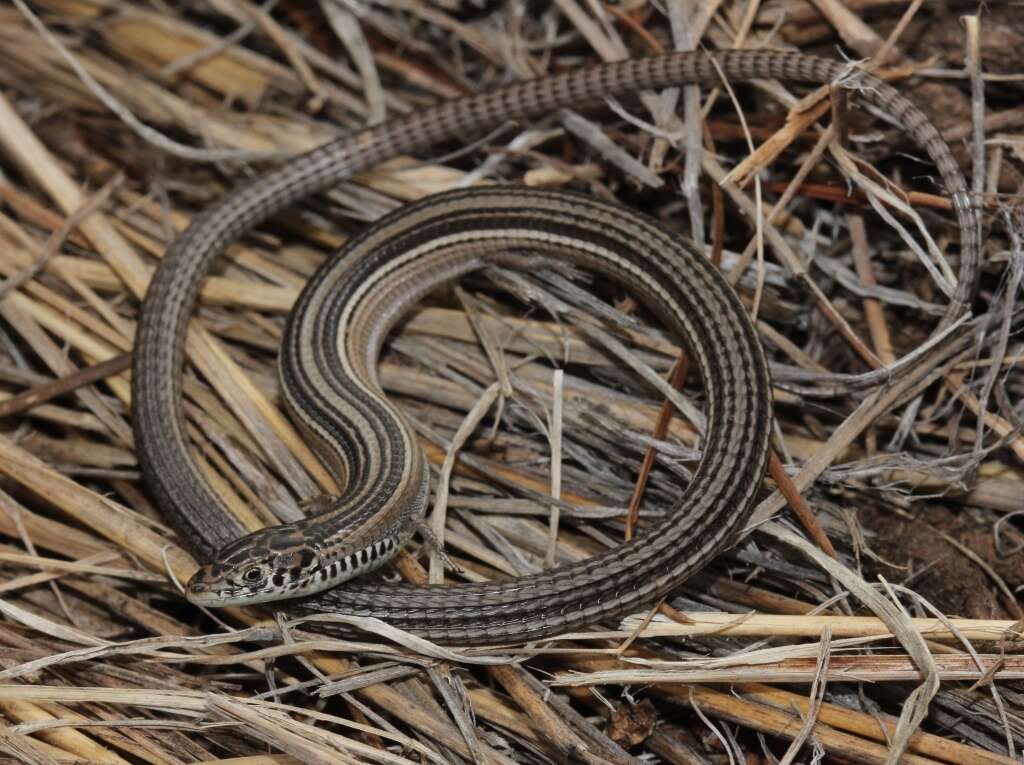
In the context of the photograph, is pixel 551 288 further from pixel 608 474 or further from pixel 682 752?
pixel 682 752

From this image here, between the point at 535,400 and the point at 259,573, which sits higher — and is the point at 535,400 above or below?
above

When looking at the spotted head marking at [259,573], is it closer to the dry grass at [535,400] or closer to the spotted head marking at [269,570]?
the spotted head marking at [269,570]

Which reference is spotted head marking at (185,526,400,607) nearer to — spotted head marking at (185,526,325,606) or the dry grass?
spotted head marking at (185,526,325,606)

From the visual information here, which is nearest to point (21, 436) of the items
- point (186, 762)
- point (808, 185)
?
point (186, 762)

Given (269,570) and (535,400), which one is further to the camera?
(535,400)

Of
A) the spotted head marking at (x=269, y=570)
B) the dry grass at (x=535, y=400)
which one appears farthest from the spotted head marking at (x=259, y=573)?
the dry grass at (x=535, y=400)

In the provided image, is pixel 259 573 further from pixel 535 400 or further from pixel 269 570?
pixel 535 400

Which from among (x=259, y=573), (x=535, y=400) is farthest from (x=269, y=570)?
(x=535, y=400)

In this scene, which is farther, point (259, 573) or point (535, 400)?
point (535, 400)

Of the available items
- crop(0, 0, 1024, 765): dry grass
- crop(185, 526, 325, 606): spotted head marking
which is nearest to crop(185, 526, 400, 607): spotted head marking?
crop(185, 526, 325, 606): spotted head marking
